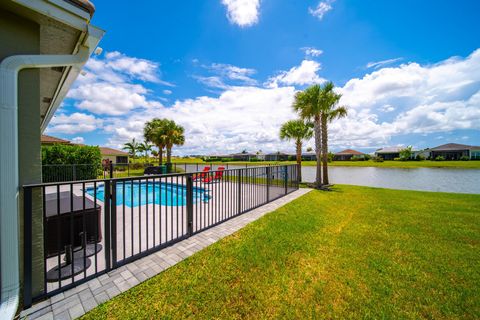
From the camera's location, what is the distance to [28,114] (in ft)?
6.37

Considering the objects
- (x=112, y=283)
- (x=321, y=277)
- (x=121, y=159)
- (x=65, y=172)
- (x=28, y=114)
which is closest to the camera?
(x=28, y=114)

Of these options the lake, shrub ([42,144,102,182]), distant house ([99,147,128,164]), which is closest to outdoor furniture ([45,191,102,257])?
shrub ([42,144,102,182])

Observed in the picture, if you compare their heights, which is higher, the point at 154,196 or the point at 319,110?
the point at 319,110

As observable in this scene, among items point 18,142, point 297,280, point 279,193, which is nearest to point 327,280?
point 297,280

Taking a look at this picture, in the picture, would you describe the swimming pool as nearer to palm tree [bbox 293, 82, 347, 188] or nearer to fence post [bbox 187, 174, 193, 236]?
fence post [bbox 187, 174, 193, 236]

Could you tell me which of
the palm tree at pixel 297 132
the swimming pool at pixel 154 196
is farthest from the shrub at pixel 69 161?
the palm tree at pixel 297 132

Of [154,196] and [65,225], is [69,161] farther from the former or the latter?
[154,196]

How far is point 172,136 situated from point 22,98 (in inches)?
784

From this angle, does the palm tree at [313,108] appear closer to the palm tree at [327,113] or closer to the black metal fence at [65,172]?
the palm tree at [327,113]

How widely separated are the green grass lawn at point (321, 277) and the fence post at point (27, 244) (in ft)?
2.47

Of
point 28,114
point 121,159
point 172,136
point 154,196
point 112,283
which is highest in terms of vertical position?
point 172,136

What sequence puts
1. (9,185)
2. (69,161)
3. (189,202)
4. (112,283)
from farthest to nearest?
(69,161)
(189,202)
(112,283)
(9,185)

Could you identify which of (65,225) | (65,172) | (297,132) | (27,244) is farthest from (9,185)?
(297,132)

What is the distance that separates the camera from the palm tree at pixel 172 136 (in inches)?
822
